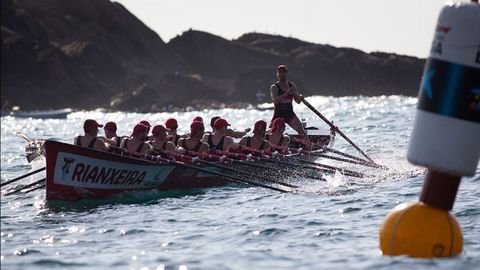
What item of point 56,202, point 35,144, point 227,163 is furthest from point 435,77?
point 35,144

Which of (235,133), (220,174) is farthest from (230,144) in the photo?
(220,174)

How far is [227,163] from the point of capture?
58.4ft

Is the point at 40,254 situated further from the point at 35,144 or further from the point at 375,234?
the point at 35,144

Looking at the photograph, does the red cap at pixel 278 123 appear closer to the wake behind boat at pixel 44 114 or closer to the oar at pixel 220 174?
the oar at pixel 220 174

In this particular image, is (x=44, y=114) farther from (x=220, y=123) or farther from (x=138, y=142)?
(x=138, y=142)

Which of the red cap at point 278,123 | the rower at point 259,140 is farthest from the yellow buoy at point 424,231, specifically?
the red cap at point 278,123

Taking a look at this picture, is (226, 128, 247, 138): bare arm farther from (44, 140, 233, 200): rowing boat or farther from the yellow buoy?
the yellow buoy

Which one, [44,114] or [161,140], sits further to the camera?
[44,114]

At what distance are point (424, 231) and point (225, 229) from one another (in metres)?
4.40

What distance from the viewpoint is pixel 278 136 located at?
20.6m

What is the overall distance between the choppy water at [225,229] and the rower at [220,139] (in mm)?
1493

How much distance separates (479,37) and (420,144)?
1.09 meters

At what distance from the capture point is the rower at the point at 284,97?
70.2ft

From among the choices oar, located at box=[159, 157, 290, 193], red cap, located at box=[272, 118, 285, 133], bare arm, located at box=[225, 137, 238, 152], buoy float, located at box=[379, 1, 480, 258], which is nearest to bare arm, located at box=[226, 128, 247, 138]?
red cap, located at box=[272, 118, 285, 133]
